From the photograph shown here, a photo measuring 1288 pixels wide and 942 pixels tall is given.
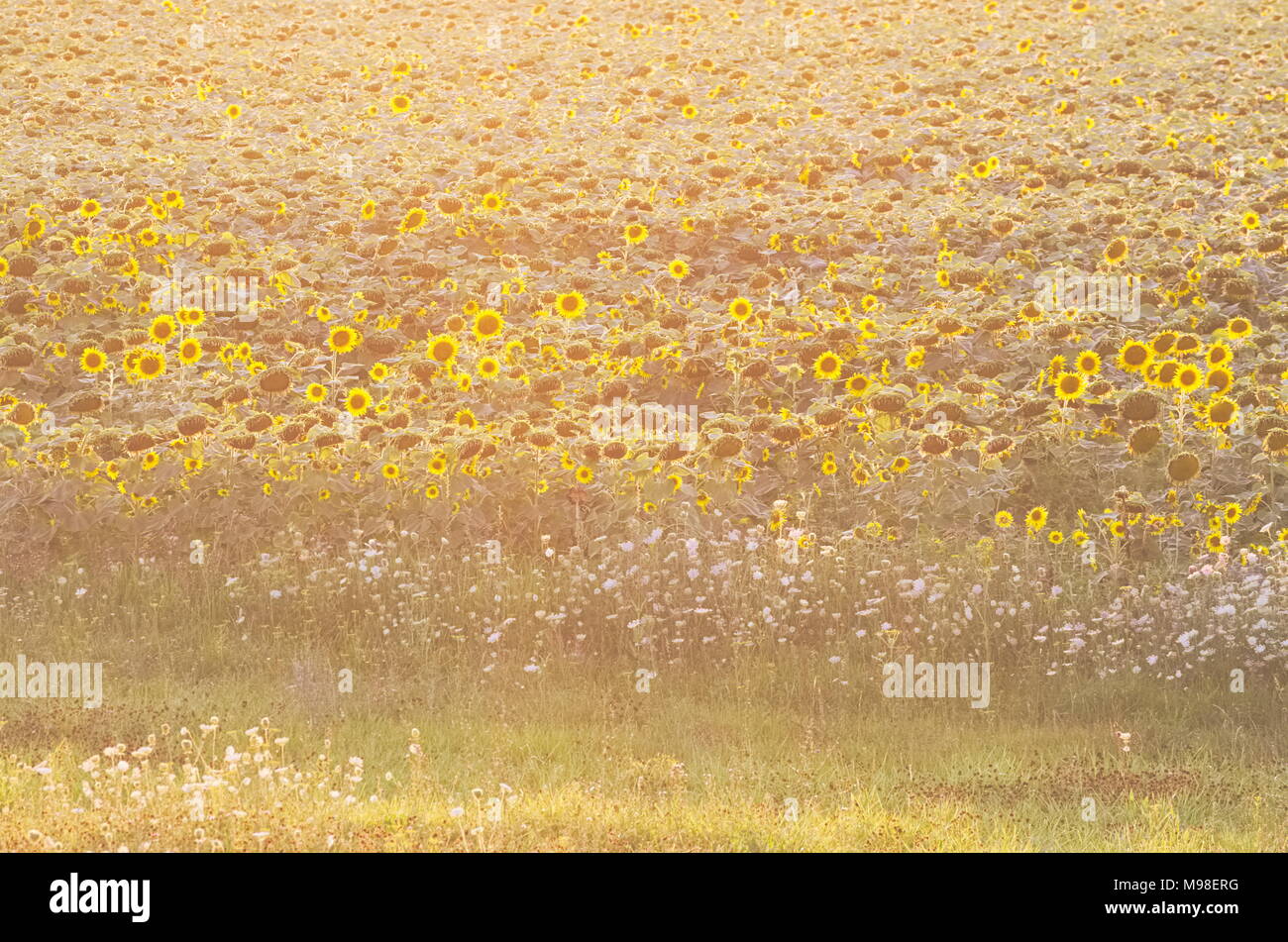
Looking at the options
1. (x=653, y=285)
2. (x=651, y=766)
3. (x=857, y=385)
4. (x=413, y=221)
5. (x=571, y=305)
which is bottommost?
(x=651, y=766)

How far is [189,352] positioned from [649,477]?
398cm

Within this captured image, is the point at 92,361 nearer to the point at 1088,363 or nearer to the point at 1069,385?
the point at 1069,385

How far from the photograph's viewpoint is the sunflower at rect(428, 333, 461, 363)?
9.90 metres

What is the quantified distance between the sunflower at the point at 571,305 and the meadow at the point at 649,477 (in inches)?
0.9

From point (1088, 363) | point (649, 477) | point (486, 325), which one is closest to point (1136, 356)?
point (1088, 363)

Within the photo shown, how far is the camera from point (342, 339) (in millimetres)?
10430

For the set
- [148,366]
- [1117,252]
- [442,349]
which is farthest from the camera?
[1117,252]

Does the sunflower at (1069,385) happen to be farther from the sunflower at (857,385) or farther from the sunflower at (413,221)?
the sunflower at (413,221)

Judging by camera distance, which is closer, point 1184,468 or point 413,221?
point 1184,468

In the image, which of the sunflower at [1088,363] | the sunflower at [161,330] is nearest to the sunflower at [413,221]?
the sunflower at [161,330]

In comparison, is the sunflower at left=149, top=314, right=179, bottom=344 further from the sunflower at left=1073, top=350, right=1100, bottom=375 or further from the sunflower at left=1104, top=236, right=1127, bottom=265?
the sunflower at left=1104, top=236, right=1127, bottom=265

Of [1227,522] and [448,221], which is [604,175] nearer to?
[448,221]

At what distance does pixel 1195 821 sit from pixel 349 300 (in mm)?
8306

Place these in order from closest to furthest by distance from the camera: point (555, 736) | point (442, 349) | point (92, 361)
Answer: point (555, 736), point (442, 349), point (92, 361)
